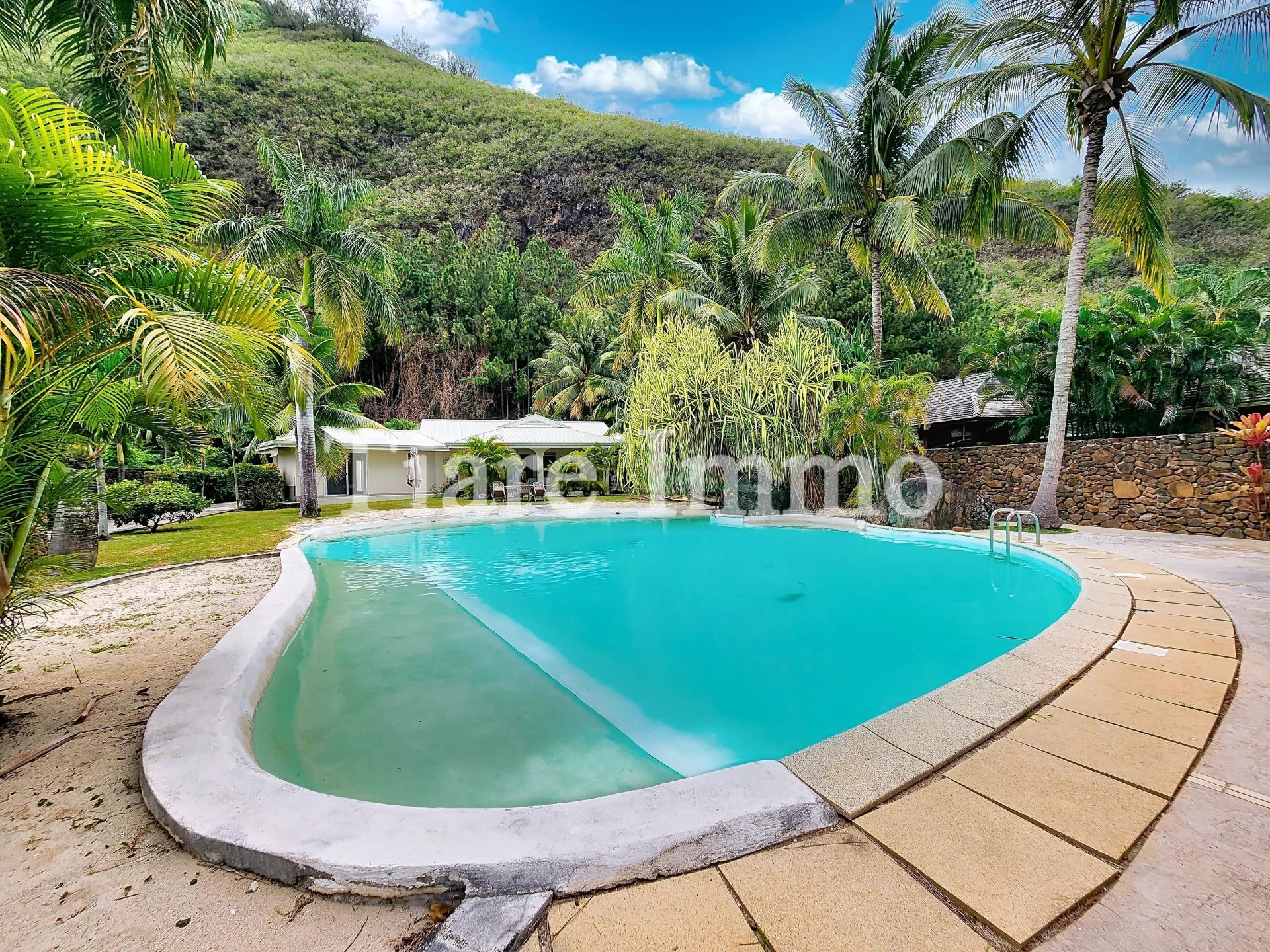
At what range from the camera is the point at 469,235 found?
122 ft

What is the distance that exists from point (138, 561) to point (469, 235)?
1355 inches

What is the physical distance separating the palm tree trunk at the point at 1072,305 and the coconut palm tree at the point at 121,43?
42.7 ft

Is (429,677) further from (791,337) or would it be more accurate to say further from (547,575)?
(791,337)

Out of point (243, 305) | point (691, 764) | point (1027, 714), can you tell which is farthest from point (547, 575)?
point (1027, 714)

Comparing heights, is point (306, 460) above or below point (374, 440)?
below

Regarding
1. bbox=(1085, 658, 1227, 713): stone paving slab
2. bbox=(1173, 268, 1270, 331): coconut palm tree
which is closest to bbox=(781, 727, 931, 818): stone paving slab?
bbox=(1085, 658, 1227, 713): stone paving slab

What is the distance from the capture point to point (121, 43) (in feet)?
18.7

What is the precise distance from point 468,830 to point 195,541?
1200 centimetres

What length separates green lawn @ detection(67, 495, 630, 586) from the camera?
8289mm

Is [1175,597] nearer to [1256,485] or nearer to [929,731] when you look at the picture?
[929,731]

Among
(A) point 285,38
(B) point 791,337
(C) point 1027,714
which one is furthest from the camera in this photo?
(A) point 285,38

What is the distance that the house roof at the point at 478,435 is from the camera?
18.2m

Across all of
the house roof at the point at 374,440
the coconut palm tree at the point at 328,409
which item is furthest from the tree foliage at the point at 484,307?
the coconut palm tree at the point at 328,409

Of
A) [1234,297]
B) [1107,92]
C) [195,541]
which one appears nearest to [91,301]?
[195,541]
